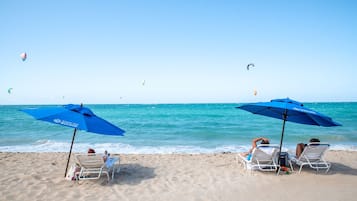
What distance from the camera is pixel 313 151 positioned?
552 cm

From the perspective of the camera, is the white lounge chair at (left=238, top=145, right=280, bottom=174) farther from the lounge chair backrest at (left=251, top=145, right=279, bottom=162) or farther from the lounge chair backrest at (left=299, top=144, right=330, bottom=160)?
the lounge chair backrest at (left=299, top=144, right=330, bottom=160)

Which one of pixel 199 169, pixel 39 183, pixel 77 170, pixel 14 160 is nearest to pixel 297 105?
pixel 199 169

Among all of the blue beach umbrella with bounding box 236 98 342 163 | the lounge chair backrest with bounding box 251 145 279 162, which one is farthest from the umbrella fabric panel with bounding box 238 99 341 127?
the lounge chair backrest with bounding box 251 145 279 162

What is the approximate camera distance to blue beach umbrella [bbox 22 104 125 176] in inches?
163

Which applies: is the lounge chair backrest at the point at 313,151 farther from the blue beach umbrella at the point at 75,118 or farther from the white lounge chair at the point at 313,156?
the blue beach umbrella at the point at 75,118

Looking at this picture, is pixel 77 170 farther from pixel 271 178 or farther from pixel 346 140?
pixel 346 140

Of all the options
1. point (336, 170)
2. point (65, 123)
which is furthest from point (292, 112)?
point (65, 123)

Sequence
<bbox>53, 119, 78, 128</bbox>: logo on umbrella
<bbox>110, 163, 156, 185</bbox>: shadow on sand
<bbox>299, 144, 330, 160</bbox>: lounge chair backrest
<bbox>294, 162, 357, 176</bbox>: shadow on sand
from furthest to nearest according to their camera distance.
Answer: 1. <bbox>294, 162, 357, 176</bbox>: shadow on sand
2. <bbox>299, 144, 330, 160</bbox>: lounge chair backrest
3. <bbox>110, 163, 156, 185</bbox>: shadow on sand
4. <bbox>53, 119, 78, 128</bbox>: logo on umbrella

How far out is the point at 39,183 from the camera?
4.68 metres

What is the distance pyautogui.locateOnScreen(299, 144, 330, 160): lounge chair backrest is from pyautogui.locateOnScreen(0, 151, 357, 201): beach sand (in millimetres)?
395

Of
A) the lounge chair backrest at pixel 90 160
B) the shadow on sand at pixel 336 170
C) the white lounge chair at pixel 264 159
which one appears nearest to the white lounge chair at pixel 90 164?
the lounge chair backrest at pixel 90 160

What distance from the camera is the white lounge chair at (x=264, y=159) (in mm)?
5266

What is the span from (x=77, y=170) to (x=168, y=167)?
2.44m

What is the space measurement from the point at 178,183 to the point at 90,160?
209 centimetres
